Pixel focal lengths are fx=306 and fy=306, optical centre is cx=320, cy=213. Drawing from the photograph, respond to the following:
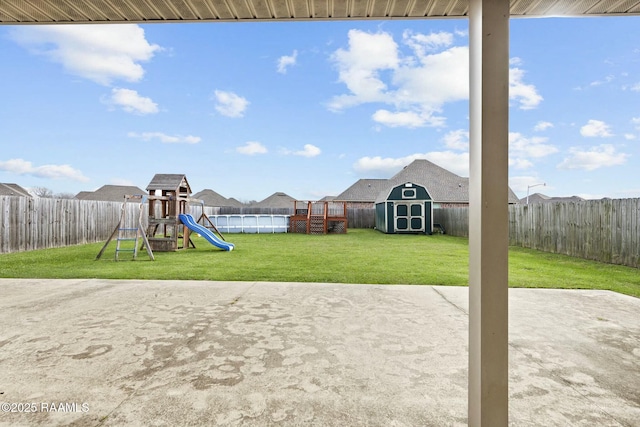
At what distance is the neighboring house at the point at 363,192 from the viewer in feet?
86.2

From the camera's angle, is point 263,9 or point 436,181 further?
point 436,181

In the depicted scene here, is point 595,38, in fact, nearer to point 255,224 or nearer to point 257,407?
point 257,407

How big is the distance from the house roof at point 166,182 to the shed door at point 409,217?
1051cm

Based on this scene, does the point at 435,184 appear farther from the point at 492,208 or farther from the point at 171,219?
the point at 492,208

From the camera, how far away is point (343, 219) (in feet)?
51.1

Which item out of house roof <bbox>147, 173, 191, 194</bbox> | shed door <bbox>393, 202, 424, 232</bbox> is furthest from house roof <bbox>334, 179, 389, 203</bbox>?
house roof <bbox>147, 173, 191, 194</bbox>

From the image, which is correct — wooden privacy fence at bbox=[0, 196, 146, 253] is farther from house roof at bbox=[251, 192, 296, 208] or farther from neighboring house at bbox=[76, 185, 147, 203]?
house roof at bbox=[251, 192, 296, 208]

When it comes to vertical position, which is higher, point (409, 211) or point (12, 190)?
point (12, 190)

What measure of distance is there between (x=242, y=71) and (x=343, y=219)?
30.0 ft

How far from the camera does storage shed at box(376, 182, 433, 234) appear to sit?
1562cm

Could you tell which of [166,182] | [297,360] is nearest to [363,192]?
[166,182]

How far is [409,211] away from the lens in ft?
51.5

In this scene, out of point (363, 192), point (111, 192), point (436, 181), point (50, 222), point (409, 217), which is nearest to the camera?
point (50, 222)

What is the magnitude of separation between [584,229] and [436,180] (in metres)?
17.4
